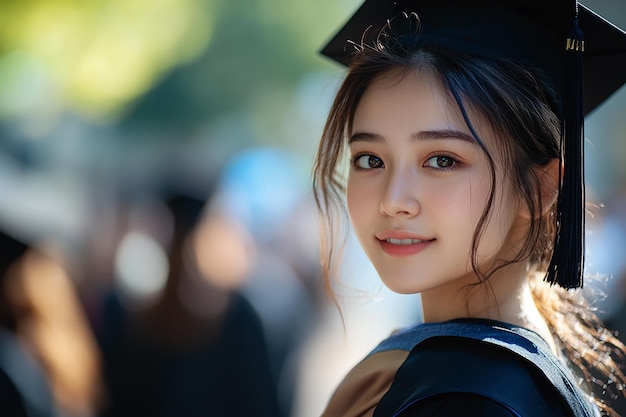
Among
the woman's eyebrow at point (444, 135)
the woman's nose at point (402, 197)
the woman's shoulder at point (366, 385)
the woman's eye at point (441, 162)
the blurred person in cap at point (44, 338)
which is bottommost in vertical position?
the blurred person in cap at point (44, 338)

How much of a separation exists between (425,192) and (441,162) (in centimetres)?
7

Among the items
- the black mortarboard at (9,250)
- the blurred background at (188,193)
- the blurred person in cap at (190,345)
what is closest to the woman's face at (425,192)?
the blurred background at (188,193)

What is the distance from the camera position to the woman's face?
142 centimetres

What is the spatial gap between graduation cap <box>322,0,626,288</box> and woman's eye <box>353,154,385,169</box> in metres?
0.22

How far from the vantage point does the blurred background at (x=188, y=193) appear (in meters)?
2.74

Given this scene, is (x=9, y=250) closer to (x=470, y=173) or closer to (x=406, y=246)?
(x=406, y=246)

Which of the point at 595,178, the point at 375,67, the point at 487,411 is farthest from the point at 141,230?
the point at 595,178

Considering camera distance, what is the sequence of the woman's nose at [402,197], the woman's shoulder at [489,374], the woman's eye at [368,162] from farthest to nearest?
the woman's eye at [368,162], the woman's nose at [402,197], the woman's shoulder at [489,374]

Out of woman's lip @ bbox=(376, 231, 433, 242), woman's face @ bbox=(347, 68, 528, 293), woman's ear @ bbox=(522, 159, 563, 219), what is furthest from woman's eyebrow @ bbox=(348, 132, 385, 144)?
woman's ear @ bbox=(522, 159, 563, 219)

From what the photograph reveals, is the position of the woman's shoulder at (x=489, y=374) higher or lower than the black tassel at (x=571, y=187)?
lower

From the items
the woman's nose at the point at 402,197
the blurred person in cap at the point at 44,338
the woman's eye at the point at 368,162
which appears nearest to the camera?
the woman's nose at the point at 402,197

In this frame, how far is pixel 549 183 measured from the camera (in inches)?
61.1

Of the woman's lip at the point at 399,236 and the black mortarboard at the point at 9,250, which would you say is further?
the black mortarboard at the point at 9,250

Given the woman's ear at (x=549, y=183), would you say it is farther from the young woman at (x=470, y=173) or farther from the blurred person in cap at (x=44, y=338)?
the blurred person in cap at (x=44, y=338)
